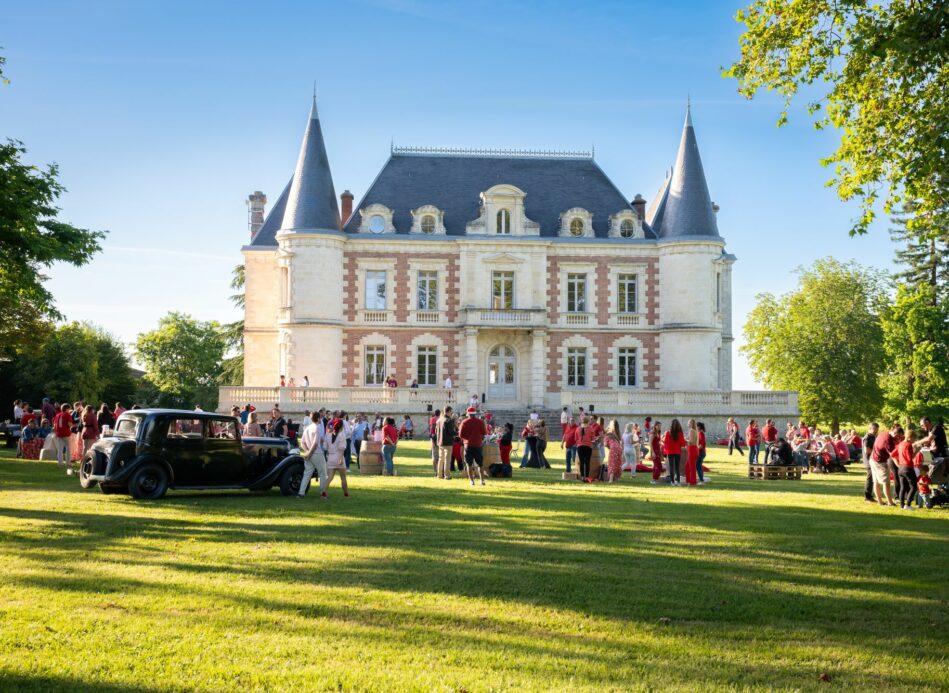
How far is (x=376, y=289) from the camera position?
4331 cm

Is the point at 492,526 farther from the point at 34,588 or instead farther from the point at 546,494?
the point at 34,588

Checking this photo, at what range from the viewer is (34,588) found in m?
8.37

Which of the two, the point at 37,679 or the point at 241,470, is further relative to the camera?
the point at 241,470

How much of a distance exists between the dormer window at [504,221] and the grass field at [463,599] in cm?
2997

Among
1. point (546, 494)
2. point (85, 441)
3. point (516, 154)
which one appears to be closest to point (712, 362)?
point (516, 154)

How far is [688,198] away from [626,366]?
331 inches

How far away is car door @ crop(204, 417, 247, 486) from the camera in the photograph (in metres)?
16.5

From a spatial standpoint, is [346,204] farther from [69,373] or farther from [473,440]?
[473,440]

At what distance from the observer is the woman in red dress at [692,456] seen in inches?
808

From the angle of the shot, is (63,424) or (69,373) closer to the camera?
(63,424)

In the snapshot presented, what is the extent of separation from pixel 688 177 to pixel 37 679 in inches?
1616

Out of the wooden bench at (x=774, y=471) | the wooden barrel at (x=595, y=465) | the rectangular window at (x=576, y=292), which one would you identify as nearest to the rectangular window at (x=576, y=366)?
the rectangular window at (x=576, y=292)

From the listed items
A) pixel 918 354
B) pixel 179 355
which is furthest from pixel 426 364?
pixel 179 355

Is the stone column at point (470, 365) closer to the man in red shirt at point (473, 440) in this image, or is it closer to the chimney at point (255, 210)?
the chimney at point (255, 210)
